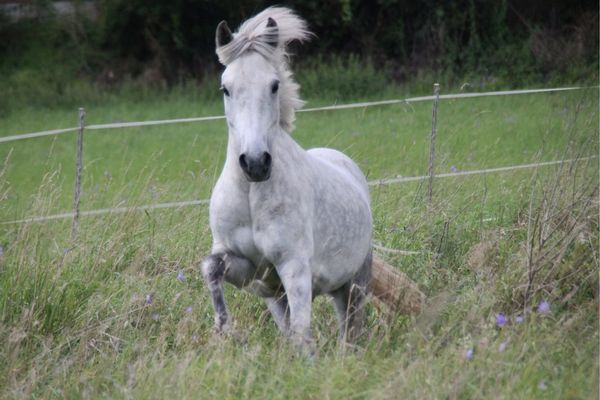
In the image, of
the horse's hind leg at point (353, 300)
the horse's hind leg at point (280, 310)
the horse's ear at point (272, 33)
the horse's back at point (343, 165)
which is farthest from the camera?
the horse's back at point (343, 165)

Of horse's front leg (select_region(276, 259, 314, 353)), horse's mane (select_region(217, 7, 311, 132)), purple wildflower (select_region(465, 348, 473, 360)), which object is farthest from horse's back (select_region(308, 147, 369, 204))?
purple wildflower (select_region(465, 348, 473, 360))

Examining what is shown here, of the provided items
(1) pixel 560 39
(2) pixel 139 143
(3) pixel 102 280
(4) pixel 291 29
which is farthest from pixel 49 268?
(1) pixel 560 39

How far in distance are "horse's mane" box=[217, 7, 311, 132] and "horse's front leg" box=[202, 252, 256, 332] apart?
75 centimetres

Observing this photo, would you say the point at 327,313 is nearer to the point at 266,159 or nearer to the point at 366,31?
the point at 266,159

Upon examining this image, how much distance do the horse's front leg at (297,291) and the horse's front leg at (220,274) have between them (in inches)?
8.4

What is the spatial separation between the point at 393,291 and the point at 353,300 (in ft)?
0.79

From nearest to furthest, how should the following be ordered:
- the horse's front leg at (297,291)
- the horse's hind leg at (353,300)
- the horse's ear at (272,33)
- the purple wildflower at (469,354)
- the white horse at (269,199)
→ the purple wildflower at (469,354), the white horse at (269,199), the horse's front leg at (297,291), the horse's ear at (272,33), the horse's hind leg at (353,300)

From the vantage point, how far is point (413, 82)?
1933 centimetres

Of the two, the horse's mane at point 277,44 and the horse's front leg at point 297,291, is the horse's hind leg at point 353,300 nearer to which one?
the horse's front leg at point 297,291

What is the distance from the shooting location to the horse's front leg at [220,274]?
167 inches

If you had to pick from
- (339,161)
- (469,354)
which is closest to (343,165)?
(339,161)

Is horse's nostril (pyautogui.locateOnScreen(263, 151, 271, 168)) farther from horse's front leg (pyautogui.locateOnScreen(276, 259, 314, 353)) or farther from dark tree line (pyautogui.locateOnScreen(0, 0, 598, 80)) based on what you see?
dark tree line (pyautogui.locateOnScreen(0, 0, 598, 80))

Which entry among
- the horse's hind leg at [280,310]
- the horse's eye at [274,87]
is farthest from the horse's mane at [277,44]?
the horse's hind leg at [280,310]

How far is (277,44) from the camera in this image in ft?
14.2
